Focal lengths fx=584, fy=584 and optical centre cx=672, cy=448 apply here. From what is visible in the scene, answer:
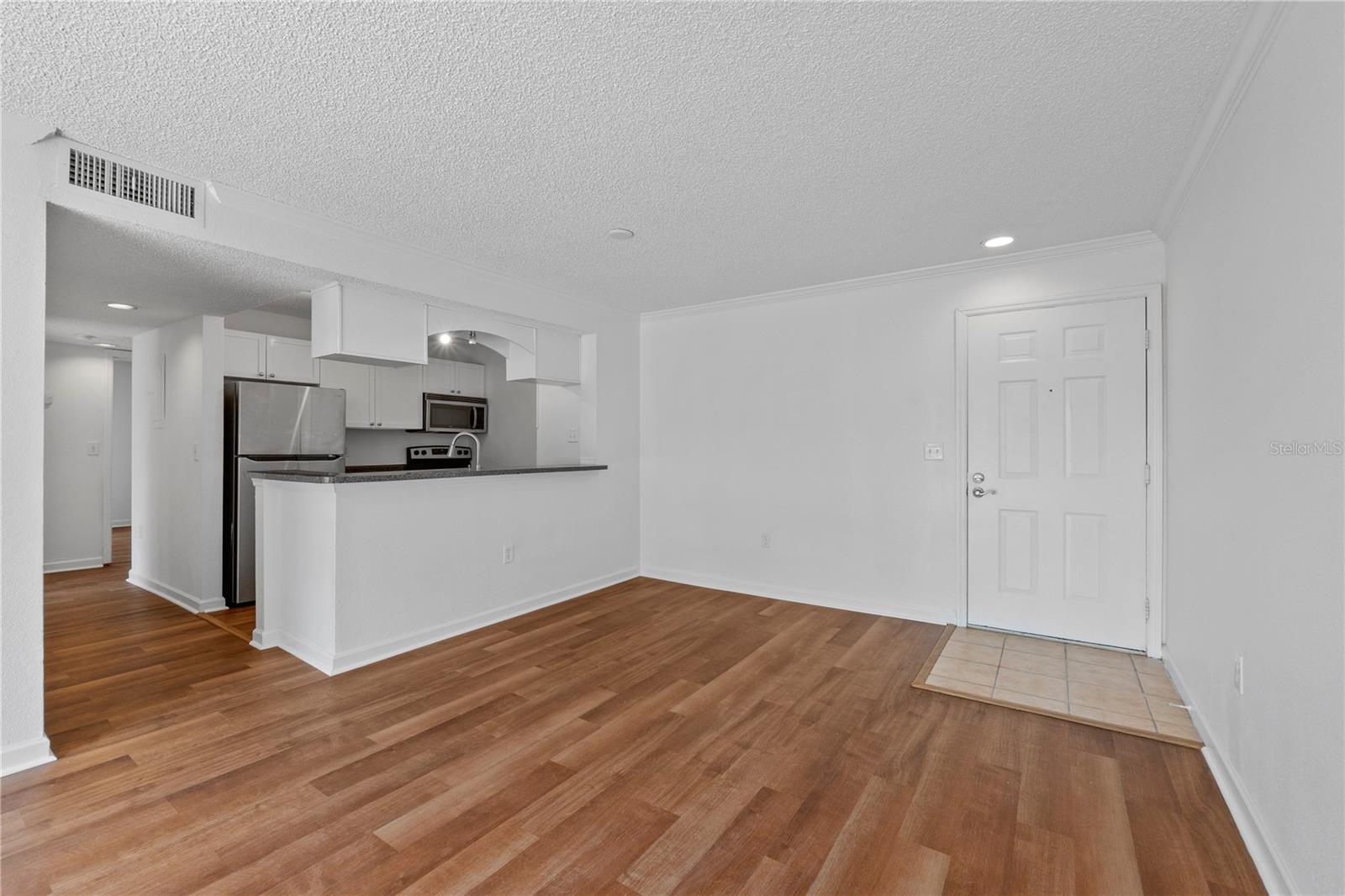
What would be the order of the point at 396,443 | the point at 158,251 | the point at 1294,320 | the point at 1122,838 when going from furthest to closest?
the point at 396,443 → the point at 158,251 → the point at 1122,838 → the point at 1294,320

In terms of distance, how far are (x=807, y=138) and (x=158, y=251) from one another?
3.06 metres

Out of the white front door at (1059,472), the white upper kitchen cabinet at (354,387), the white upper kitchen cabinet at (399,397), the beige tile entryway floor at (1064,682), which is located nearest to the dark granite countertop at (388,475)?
the white upper kitchen cabinet at (354,387)

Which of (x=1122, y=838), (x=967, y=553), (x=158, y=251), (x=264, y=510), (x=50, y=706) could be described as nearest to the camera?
(x=1122, y=838)

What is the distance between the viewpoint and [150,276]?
3242mm

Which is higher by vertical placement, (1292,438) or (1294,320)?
(1294,320)

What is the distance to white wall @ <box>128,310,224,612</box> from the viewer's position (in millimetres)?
4234

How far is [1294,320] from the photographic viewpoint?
1.50m

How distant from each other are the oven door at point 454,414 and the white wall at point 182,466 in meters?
1.77

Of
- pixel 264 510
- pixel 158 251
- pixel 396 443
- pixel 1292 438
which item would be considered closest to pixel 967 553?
pixel 1292 438

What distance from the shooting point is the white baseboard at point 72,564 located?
17.7 feet

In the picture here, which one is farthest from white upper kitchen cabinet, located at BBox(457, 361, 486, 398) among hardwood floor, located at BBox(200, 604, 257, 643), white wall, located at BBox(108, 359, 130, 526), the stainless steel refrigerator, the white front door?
white wall, located at BBox(108, 359, 130, 526)

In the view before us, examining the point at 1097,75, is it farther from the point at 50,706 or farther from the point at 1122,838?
the point at 50,706

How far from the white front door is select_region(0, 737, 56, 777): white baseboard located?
14.8 feet

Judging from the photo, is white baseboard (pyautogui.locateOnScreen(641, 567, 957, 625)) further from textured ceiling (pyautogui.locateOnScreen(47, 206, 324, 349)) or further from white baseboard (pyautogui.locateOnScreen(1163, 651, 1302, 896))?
textured ceiling (pyautogui.locateOnScreen(47, 206, 324, 349))
